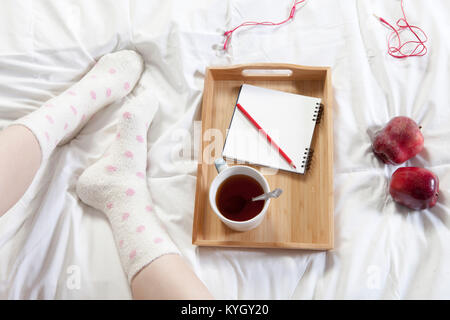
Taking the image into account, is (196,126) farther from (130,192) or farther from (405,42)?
(405,42)

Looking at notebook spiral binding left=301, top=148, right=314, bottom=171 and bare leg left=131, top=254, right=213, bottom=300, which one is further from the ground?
notebook spiral binding left=301, top=148, right=314, bottom=171

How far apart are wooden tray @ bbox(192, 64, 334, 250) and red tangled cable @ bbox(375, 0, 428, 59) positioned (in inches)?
6.8

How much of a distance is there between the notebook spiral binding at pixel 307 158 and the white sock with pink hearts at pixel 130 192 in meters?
0.28

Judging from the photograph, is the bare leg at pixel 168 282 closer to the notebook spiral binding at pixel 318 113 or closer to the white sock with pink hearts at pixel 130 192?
the white sock with pink hearts at pixel 130 192

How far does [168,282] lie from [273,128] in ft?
1.10

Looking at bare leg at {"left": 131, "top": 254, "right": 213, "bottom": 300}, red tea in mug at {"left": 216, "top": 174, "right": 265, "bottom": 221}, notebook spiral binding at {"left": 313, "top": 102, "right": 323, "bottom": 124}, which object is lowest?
bare leg at {"left": 131, "top": 254, "right": 213, "bottom": 300}

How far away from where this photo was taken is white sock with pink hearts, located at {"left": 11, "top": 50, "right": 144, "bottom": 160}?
604mm

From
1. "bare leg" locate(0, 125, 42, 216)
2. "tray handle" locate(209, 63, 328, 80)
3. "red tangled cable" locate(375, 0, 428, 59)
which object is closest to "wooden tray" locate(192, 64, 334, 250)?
"tray handle" locate(209, 63, 328, 80)

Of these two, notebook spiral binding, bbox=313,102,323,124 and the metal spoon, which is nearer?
the metal spoon

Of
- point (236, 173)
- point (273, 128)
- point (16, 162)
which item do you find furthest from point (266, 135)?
point (16, 162)

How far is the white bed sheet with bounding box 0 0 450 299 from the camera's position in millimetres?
581

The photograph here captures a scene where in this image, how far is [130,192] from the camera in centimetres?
63

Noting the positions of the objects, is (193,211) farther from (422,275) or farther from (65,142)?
(422,275)

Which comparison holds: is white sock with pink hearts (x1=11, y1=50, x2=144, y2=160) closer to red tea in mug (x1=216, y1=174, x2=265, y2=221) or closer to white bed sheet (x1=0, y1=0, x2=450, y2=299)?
white bed sheet (x1=0, y1=0, x2=450, y2=299)
